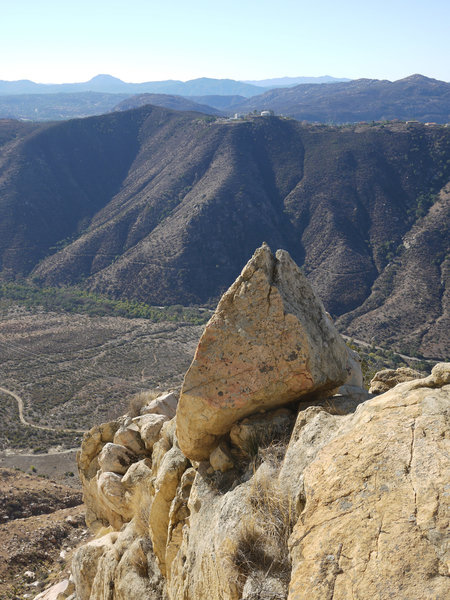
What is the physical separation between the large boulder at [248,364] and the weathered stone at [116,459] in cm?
622

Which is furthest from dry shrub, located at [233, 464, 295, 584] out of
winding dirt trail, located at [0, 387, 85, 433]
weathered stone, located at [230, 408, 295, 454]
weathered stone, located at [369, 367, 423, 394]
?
winding dirt trail, located at [0, 387, 85, 433]

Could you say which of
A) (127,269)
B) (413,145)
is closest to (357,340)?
(127,269)

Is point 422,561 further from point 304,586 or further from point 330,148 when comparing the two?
point 330,148

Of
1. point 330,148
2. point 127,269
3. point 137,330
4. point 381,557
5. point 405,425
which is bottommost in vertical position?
point 137,330

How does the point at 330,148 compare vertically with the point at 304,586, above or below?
above

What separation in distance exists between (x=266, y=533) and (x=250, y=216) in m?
90.2

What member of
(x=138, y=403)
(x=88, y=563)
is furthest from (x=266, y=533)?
(x=138, y=403)

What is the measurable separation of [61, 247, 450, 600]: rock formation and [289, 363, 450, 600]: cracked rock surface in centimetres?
1

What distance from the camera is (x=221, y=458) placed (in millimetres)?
7473

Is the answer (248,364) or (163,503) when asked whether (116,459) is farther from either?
(248,364)

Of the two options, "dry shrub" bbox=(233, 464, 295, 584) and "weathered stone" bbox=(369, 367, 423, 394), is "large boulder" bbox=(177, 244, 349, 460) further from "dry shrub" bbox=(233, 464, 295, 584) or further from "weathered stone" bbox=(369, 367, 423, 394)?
"dry shrub" bbox=(233, 464, 295, 584)

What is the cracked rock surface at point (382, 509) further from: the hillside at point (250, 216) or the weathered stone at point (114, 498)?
the hillside at point (250, 216)

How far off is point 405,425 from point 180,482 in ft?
16.1

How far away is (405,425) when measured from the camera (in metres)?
5.00
